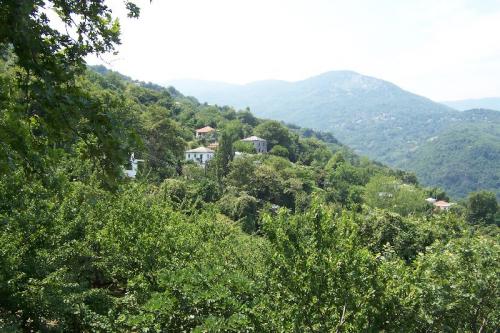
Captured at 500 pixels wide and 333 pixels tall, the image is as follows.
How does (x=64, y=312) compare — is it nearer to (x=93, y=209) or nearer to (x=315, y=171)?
(x=93, y=209)

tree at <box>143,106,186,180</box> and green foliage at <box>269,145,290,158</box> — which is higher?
tree at <box>143,106,186,180</box>

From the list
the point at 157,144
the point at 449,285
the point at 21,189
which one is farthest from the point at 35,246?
the point at 157,144

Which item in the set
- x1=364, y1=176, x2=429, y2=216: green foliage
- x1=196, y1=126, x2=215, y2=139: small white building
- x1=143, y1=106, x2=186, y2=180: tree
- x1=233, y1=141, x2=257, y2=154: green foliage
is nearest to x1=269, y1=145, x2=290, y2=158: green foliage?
x1=233, y1=141, x2=257, y2=154: green foliage

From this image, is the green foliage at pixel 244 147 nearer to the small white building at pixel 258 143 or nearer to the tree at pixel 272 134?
the small white building at pixel 258 143

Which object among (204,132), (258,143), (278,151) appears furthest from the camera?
(204,132)

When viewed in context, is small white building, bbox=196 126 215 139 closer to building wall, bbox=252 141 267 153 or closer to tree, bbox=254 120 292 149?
tree, bbox=254 120 292 149

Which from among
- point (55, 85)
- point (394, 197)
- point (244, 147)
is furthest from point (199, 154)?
point (55, 85)

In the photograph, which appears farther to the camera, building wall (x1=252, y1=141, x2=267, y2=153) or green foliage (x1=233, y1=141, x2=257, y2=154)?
building wall (x1=252, y1=141, x2=267, y2=153)

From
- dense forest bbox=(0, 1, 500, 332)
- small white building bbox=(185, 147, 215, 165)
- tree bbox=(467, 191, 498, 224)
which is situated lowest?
tree bbox=(467, 191, 498, 224)

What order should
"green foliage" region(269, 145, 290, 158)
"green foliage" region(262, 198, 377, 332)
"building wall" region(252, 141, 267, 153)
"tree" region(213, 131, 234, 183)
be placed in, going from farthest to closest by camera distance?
"building wall" region(252, 141, 267, 153) → "green foliage" region(269, 145, 290, 158) → "tree" region(213, 131, 234, 183) → "green foliage" region(262, 198, 377, 332)

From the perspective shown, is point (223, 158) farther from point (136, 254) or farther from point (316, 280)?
point (316, 280)

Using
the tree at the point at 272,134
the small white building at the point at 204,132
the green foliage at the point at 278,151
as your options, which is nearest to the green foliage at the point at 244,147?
the green foliage at the point at 278,151

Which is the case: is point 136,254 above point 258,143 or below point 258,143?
above

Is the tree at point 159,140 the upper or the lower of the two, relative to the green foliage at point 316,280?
lower
